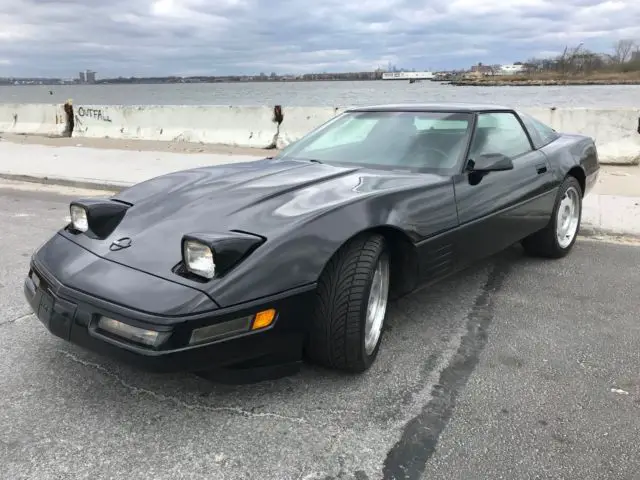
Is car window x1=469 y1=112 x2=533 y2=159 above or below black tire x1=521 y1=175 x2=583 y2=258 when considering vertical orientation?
above

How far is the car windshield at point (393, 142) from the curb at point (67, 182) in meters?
4.87

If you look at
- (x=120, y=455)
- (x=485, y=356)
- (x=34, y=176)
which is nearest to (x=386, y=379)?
(x=485, y=356)

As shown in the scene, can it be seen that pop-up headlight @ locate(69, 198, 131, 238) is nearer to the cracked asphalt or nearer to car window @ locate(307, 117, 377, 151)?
Answer: the cracked asphalt

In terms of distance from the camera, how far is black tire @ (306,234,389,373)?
2.66m

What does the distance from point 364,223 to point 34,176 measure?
8.08m

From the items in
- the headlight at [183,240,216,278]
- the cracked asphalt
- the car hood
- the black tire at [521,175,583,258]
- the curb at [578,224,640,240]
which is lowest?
the cracked asphalt

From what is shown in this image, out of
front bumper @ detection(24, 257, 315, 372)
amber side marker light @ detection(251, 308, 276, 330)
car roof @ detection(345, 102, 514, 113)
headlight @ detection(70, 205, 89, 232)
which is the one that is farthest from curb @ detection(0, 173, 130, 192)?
amber side marker light @ detection(251, 308, 276, 330)

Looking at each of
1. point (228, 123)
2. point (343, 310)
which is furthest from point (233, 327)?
point (228, 123)

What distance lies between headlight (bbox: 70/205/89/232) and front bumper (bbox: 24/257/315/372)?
0.42 meters

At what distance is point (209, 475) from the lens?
218 centimetres

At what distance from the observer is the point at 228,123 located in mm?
12289

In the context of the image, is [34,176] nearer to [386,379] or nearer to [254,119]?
[254,119]

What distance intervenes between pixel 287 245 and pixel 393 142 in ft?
5.43

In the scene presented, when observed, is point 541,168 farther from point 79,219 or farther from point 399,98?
point 399,98
